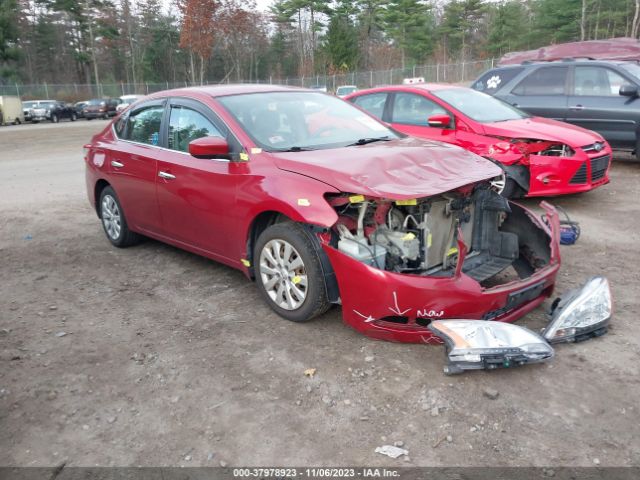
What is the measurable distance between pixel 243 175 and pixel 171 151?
1116 mm

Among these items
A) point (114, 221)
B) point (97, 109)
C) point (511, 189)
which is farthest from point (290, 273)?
point (97, 109)

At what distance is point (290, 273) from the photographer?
4016 mm

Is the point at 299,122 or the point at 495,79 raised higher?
the point at 495,79

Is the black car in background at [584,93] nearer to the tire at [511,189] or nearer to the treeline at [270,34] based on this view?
the tire at [511,189]

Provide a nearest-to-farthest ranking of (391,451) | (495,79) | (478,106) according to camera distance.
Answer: (391,451) → (478,106) → (495,79)

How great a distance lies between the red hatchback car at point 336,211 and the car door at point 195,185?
0.04 feet

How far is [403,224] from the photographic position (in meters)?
3.91

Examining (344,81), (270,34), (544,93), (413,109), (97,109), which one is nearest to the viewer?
(413,109)

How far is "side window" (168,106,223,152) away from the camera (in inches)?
184

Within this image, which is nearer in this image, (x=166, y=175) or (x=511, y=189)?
(x=166, y=175)

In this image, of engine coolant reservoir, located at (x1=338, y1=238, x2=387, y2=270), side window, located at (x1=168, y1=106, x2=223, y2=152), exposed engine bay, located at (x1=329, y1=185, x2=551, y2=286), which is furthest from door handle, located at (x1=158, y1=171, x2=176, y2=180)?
engine coolant reservoir, located at (x1=338, y1=238, x2=387, y2=270)

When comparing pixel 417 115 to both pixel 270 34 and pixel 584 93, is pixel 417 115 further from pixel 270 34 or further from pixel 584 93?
pixel 270 34

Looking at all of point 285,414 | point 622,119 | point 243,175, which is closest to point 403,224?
point 243,175

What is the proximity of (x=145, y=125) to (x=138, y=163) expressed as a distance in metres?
0.41
